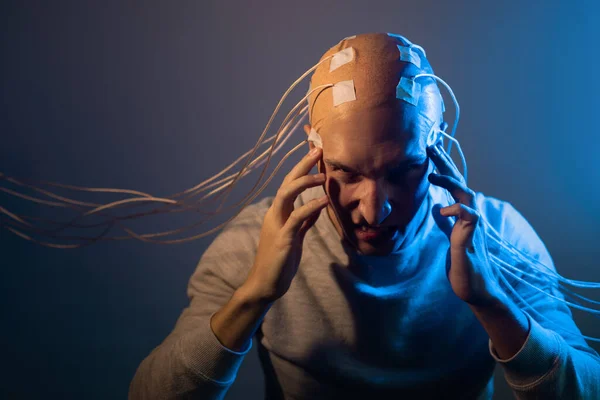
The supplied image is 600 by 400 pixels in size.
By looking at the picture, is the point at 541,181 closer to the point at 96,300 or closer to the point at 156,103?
the point at 156,103

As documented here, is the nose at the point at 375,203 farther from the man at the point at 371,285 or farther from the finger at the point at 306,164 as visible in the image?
the finger at the point at 306,164

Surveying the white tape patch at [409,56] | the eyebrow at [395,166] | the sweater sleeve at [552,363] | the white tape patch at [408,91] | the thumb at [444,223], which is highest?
the white tape patch at [409,56]

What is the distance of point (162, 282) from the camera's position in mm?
1741

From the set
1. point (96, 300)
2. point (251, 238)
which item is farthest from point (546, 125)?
point (96, 300)

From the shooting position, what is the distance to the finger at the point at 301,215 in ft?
3.23

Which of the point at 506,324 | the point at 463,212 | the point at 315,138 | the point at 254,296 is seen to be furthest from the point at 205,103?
the point at 506,324

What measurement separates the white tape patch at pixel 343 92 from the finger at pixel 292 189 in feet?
0.44

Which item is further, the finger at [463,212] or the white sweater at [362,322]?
the white sweater at [362,322]

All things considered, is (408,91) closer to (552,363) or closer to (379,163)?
(379,163)

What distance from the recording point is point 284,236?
1000 millimetres

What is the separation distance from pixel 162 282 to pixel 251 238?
628mm

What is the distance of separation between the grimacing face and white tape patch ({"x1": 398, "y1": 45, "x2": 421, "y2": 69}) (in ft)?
0.24

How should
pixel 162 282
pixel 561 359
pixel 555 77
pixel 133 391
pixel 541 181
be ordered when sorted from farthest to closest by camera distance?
1. pixel 162 282
2. pixel 541 181
3. pixel 555 77
4. pixel 133 391
5. pixel 561 359

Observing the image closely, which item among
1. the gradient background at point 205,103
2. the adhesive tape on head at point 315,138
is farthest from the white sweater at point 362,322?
the gradient background at point 205,103
